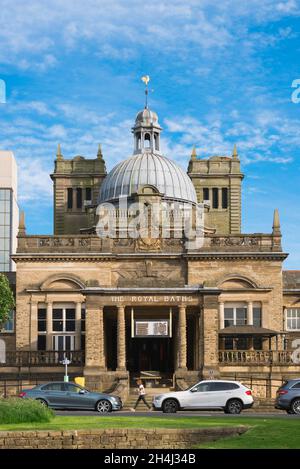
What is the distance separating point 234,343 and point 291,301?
8.67m

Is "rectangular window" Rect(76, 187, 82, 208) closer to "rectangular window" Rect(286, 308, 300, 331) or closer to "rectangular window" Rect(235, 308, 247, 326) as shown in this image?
"rectangular window" Rect(286, 308, 300, 331)

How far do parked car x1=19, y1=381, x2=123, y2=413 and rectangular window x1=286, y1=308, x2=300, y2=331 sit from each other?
1188 inches

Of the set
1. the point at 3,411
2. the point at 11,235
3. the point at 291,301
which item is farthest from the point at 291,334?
the point at 11,235

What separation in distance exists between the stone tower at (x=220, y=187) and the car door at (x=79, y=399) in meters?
45.4

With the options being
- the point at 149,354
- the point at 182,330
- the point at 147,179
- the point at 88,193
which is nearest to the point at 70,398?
the point at 182,330

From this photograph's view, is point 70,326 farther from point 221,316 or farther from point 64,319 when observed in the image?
point 221,316

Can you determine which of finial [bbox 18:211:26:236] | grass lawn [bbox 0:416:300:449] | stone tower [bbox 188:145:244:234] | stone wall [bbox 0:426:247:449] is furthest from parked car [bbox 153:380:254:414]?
stone tower [bbox 188:145:244:234]

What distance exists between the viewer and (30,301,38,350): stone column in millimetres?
64312

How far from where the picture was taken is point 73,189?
87.6m

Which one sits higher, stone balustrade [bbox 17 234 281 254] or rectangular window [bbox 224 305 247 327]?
stone balustrade [bbox 17 234 281 254]

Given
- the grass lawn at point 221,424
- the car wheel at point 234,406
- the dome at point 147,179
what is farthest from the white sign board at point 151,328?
the grass lawn at point 221,424

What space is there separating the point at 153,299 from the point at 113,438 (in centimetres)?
2834

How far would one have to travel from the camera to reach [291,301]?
70.5 meters
